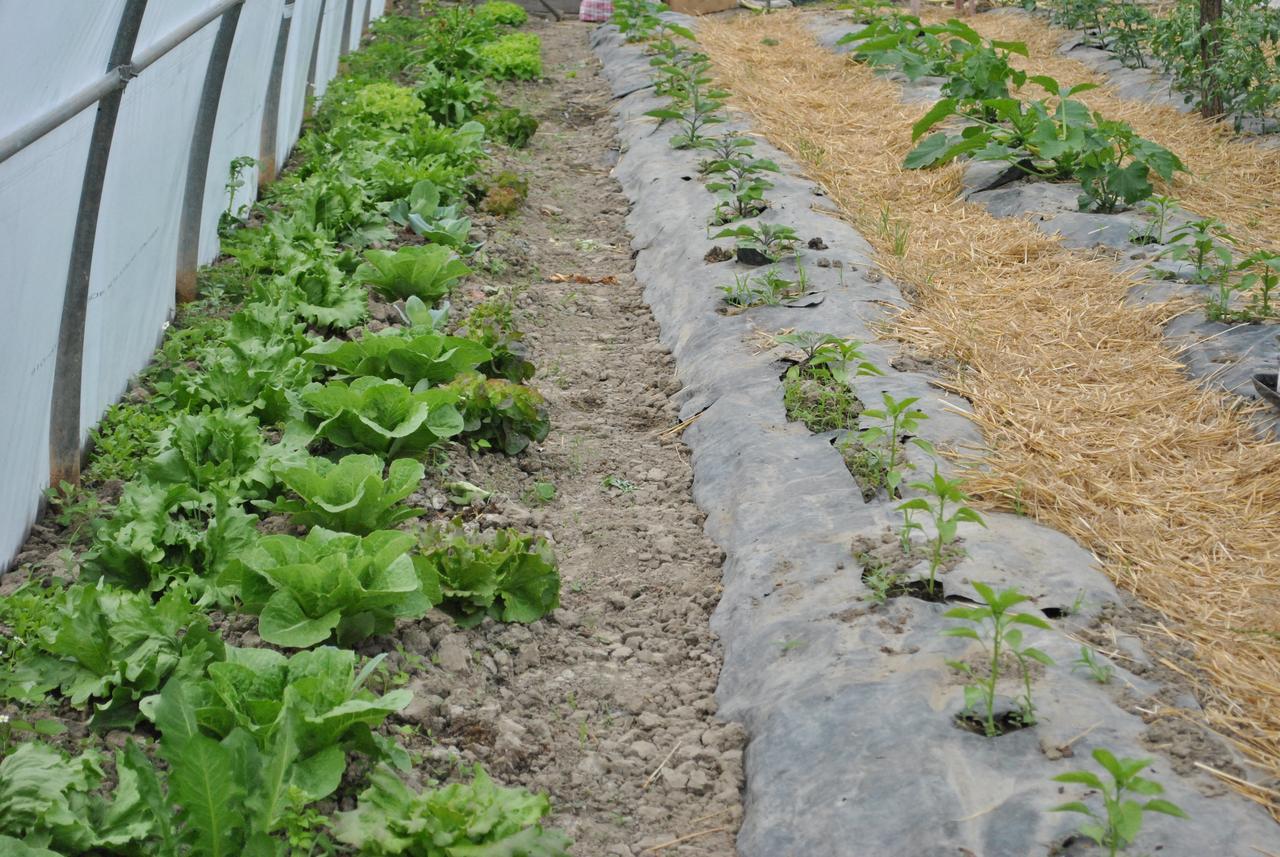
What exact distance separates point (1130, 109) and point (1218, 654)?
20.9ft

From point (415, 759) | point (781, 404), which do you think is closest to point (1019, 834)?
point (415, 759)

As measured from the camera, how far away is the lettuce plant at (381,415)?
3693 mm

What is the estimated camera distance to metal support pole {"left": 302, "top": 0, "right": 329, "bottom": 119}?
822 centimetres

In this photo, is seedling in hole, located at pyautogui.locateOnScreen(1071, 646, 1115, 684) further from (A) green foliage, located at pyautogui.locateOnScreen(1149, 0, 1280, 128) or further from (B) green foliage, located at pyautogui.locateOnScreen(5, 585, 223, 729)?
(A) green foliage, located at pyautogui.locateOnScreen(1149, 0, 1280, 128)

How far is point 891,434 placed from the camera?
368 centimetres

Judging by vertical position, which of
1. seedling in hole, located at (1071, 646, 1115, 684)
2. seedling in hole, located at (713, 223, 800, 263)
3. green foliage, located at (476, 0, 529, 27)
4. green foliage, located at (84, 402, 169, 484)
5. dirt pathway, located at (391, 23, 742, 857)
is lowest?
dirt pathway, located at (391, 23, 742, 857)

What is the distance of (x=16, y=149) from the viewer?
288cm

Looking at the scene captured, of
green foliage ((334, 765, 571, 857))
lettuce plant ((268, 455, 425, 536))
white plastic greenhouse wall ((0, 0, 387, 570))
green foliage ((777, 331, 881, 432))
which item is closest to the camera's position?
green foliage ((334, 765, 571, 857))

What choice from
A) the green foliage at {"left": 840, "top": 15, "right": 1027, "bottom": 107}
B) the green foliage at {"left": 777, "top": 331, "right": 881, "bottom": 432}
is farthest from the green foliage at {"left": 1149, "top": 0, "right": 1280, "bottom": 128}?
the green foliage at {"left": 777, "top": 331, "right": 881, "bottom": 432}

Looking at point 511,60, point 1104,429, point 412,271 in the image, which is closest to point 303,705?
point 1104,429

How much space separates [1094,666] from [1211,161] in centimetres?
521

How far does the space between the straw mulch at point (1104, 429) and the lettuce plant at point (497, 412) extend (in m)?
1.41

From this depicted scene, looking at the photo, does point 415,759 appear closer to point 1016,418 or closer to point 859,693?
point 859,693

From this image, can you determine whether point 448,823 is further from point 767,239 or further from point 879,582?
point 767,239
